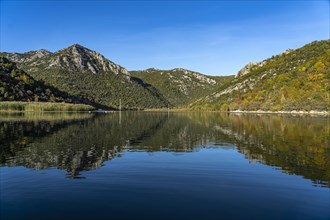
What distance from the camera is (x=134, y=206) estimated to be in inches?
691

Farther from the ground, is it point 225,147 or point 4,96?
point 4,96

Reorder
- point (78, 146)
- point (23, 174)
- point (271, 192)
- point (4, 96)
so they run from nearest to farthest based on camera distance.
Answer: point (271, 192) → point (23, 174) → point (78, 146) → point (4, 96)

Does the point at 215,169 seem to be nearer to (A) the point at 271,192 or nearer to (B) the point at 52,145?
(A) the point at 271,192

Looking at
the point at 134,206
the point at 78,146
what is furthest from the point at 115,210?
the point at 78,146

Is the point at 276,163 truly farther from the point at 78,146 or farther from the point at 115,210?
the point at 78,146

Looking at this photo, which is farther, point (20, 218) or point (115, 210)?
point (115, 210)

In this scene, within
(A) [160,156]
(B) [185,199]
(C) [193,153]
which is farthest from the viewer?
(C) [193,153]

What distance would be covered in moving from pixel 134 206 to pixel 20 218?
5.95m

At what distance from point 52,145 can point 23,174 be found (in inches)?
686

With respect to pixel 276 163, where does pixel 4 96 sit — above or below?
above

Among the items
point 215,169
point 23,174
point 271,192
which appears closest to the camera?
point 271,192

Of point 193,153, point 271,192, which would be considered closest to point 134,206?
point 271,192

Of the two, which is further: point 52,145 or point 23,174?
point 52,145

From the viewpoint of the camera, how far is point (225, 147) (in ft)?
144
